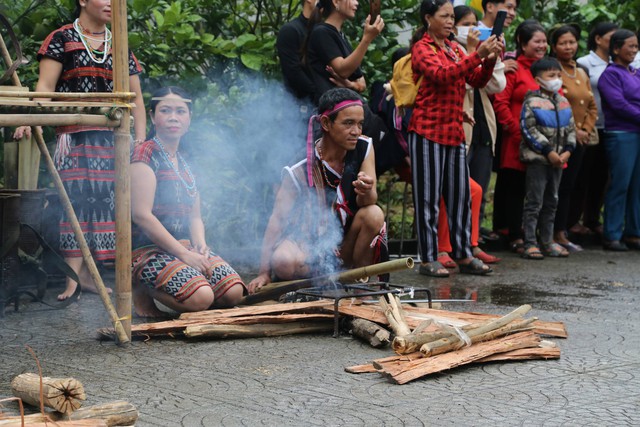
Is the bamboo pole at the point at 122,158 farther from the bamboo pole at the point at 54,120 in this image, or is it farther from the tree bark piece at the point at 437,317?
the tree bark piece at the point at 437,317

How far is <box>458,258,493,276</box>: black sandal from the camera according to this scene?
798 centimetres

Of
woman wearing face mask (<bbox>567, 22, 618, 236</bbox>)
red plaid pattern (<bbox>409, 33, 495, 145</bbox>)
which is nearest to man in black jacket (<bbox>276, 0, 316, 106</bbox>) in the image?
red plaid pattern (<bbox>409, 33, 495, 145</bbox>)

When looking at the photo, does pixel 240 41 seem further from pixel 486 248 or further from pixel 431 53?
pixel 486 248

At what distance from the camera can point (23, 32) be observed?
7520 millimetres

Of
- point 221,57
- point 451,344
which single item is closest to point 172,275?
point 451,344

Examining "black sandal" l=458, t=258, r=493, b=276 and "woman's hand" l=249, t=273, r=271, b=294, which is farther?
"black sandal" l=458, t=258, r=493, b=276

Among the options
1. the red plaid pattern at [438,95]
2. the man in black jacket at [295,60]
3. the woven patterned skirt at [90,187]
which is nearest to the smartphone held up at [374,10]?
the red plaid pattern at [438,95]

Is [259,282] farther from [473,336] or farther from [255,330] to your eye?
[473,336]

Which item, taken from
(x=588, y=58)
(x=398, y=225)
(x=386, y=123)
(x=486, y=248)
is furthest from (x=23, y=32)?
(x=588, y=58)

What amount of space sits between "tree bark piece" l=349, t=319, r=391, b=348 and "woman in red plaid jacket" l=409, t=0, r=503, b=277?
2578 mm

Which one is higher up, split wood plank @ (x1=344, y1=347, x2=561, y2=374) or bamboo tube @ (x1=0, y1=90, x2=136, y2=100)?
bamboo tube @ (x1=0, y1=90, x2=136, y2=100)

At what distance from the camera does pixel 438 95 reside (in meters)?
7.65

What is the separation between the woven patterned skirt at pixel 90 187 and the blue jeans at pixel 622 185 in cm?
534

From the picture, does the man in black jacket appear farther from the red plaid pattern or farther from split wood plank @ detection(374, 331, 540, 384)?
split wood plank @ detection(374, 331, 540, 384)
